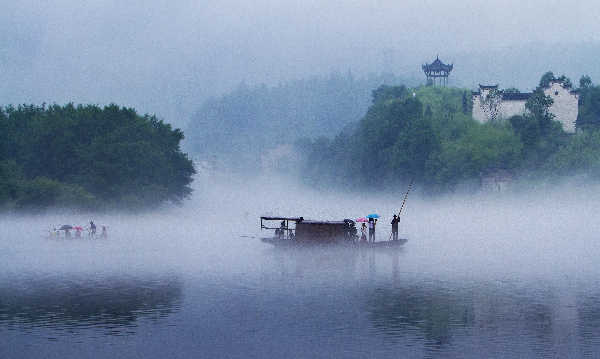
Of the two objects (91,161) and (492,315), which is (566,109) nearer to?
(91,161)

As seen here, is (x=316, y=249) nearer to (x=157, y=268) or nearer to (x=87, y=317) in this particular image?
(x=157, y=268)

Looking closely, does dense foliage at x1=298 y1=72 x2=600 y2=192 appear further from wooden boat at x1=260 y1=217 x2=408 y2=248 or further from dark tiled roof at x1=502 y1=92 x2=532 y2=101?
wooden boat at x1=260 y1=217 x2=408 y2=248

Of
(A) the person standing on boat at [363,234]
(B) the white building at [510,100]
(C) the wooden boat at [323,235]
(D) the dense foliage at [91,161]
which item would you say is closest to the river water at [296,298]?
(A) the person standing on boat at [363,234]

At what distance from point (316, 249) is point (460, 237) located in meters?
25.0

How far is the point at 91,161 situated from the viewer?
13762cm

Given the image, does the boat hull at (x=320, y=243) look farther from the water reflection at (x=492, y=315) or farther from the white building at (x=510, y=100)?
the white building at (x=510, y=100)

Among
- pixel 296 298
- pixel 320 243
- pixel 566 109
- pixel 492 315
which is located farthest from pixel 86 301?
pixel 566 109

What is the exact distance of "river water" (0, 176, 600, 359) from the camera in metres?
38.5

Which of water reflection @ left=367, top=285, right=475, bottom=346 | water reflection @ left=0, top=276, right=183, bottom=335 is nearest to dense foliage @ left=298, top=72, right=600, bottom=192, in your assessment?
water reflection @ left=367, top=285, right=475, bottom=346

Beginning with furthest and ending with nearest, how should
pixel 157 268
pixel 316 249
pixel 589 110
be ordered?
pixel 589 110, pixel 316 249, pixel 157 268

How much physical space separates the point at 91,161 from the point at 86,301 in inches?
3552

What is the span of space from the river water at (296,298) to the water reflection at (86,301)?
10cm

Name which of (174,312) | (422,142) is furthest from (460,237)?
(422,142)

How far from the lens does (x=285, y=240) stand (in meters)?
80.5
